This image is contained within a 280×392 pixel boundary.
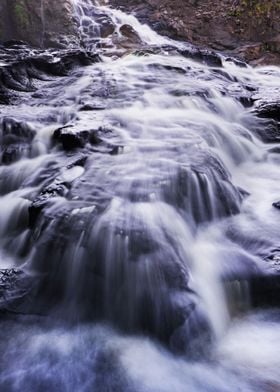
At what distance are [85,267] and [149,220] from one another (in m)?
0.84

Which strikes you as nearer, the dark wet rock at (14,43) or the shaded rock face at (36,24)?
the dark wet rock at (14,43)

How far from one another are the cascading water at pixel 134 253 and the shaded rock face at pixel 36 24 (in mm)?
7408

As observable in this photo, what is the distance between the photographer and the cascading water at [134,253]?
334 centimetres

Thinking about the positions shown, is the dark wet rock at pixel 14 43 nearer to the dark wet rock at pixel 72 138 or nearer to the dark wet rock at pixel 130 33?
the dark wet rock at pixel 130 33

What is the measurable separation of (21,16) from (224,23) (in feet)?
25.3

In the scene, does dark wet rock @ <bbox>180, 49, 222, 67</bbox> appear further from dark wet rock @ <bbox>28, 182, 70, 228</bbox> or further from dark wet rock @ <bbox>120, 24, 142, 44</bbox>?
dark wet rock @ <bbox>28, 182, 70, 228</bbox>

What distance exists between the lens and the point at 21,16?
45.5 ft

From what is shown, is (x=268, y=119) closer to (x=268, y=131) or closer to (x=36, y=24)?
(x=268, y=131)

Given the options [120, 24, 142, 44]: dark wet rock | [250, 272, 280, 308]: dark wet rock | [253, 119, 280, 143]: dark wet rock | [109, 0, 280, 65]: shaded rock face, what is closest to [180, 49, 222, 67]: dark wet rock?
[109, 0, 280, 65]: shaded rock face

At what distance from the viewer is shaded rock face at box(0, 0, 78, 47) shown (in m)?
13.7

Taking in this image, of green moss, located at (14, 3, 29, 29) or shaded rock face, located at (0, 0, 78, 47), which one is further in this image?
green moss, located at (14, 3, 29, 29)

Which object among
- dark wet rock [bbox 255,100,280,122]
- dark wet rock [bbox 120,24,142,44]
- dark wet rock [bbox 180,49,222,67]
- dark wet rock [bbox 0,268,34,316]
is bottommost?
dark wet rock [bbox 0,268,34,316]

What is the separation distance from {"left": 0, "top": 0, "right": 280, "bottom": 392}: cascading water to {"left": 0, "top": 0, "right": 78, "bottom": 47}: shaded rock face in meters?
7.41

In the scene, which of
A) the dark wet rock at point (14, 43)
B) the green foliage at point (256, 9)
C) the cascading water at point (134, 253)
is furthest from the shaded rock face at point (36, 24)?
the cascading water at point (134, 253)
